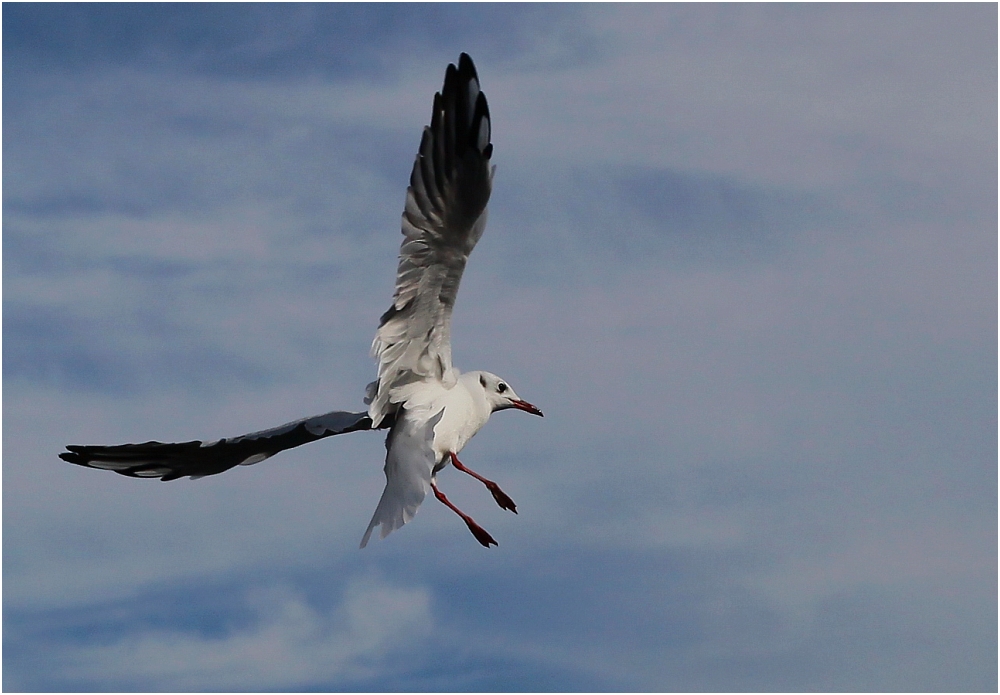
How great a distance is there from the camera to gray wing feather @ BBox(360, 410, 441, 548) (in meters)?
12.6

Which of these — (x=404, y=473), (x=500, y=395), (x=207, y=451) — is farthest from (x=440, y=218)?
(x=207, y=451)

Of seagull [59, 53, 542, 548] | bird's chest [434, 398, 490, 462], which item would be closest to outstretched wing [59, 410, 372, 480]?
seagull [59, 53, 542, 548]

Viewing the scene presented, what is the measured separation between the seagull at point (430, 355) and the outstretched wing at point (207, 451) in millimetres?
18

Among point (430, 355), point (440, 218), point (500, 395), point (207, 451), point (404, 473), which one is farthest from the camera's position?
point (207, 451)

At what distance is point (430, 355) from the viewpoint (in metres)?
13.5

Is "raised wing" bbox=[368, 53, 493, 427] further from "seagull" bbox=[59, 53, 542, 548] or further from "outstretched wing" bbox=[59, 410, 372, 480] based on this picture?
"outstretched wing" bbox=[59, 410, 372, 480]

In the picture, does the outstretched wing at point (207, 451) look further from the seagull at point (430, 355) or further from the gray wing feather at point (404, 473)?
the gray wing feather at point (404, 473)

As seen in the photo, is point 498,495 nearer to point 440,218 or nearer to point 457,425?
point 457,425

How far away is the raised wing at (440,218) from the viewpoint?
12.4 m

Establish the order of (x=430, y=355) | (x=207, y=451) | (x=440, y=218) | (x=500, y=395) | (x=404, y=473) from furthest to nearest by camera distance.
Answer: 1. (x=207, y=451)
2. (x=500, y=395)
3. (x=430, y=355)
4. (x=404, y=473)
5. (x=440, y=218)

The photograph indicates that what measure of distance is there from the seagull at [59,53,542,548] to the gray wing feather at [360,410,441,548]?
1 cm

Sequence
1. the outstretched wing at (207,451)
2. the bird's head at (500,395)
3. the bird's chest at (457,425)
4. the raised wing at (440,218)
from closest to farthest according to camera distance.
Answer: the raised wing at (440,218)
the bird's chest at (457,425)
the bird's head at (500,395)
the outstretched wing at (207,451)

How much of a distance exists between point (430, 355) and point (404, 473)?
3.73 feet

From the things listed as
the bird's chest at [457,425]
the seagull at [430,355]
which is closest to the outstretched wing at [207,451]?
the seagull at [430,355]
